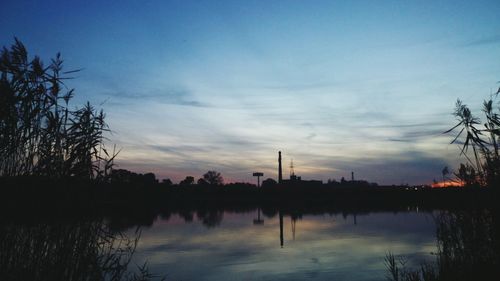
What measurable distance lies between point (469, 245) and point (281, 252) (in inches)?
586

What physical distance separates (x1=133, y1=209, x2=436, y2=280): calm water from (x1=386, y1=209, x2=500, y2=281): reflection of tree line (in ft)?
19.3

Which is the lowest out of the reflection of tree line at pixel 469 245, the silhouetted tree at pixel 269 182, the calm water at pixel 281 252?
the calm water at pixel 281 252

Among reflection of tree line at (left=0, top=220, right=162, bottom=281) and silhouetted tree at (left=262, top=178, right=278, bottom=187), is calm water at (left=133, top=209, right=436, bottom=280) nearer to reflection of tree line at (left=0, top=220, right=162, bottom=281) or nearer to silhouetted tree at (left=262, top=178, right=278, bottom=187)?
reflection of tree line at (left=0, top=220, right=162, bottom=281)

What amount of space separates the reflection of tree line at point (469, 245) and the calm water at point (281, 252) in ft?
19.3

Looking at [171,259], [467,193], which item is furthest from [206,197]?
[467,193]

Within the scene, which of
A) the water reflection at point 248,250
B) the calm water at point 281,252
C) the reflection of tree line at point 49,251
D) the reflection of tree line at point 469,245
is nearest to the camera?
the reflection of tree line at point 49,251

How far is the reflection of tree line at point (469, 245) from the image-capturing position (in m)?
8.13

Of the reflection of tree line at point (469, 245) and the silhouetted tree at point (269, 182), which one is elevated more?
Result: the silhouetted tree at point (269, 182)

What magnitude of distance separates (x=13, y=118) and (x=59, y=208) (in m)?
1.92

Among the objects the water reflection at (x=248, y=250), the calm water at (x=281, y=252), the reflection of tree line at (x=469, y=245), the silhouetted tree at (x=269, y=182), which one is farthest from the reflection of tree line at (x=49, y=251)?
the silhouetted tree at (x=269, y=182)

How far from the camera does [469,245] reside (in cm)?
899

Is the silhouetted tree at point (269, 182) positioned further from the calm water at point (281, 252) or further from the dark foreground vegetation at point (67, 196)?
the dark foreground vegetation at point (67, 196)

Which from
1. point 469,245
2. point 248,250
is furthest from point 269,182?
point 469,245

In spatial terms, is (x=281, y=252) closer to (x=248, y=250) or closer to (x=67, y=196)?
(x=248, y=250)
